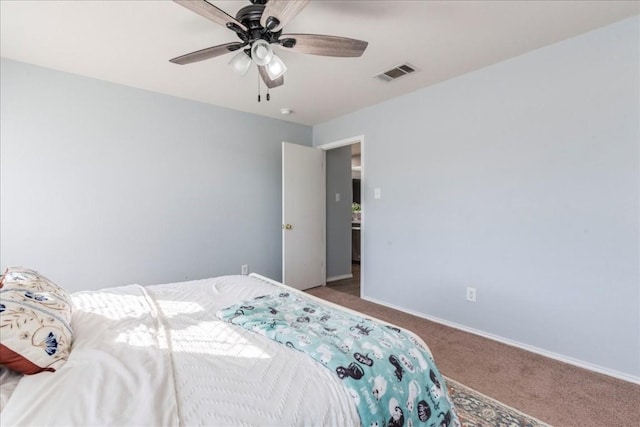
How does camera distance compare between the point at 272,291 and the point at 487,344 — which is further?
the point at 487,344

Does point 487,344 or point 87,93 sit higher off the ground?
point 87,93

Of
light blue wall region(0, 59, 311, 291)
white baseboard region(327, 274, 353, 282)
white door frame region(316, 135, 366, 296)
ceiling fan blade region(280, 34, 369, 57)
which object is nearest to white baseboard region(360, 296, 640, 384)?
white door frame region(316, 135, 366, 296)

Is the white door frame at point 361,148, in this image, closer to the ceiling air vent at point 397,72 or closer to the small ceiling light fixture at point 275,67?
the ceiling air vent at point 397,72

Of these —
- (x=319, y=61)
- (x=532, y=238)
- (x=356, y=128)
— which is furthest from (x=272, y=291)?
(x=356, y=128)

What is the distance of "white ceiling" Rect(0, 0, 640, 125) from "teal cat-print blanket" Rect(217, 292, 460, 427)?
1833mm

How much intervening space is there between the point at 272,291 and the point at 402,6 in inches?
76.7

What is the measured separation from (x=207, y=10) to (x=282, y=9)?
0.37 meters

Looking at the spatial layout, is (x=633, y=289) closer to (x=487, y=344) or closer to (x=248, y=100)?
(x=487, y=344)

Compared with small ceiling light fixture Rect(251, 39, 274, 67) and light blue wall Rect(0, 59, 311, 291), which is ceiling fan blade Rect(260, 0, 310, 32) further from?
light blue wall Rect(0, 59, 311, 291)

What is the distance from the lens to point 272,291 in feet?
6.43

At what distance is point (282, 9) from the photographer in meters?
1.52

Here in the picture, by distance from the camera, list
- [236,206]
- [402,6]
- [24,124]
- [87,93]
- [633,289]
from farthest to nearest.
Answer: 1. [236,206]
2. [87,93]
3. [24,124]
4. [633,289]
5. [402,6]

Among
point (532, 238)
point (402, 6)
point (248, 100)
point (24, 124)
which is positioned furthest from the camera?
point (248, 100)

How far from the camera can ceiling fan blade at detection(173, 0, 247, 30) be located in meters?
1.43
